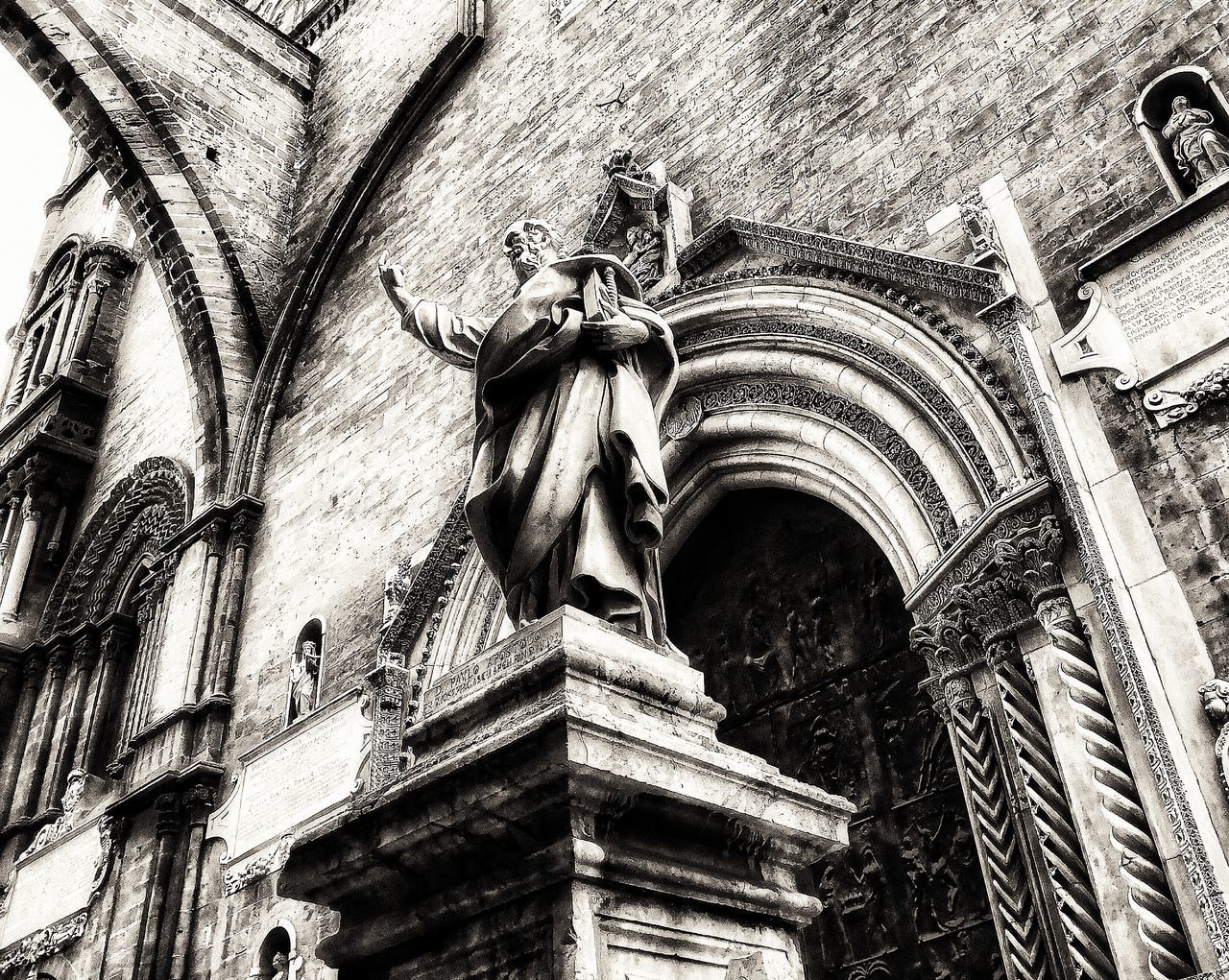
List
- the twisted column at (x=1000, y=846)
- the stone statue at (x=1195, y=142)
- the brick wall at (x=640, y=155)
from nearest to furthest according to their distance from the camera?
the twisted column at (x=1000, y=846) < the stone statue at (x=1195, y=142) < the brick wall at (x=640, y=155)

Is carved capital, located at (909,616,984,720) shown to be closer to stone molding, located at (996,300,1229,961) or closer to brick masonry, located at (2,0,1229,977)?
stone molding, located at (996,300,1229,961)

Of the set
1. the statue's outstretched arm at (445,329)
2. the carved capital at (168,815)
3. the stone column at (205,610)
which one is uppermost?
the stone column at (205,610)

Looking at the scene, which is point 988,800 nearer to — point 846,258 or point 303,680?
point 846,258

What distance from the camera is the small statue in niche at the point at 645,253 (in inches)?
277

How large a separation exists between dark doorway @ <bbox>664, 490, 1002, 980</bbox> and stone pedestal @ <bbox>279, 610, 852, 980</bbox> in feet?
7.20

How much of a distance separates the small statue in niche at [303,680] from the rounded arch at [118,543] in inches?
136

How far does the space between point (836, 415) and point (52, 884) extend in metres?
7.85

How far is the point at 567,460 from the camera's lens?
129 inches

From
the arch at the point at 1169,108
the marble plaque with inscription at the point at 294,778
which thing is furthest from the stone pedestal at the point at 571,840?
the marble plaque with inscription at the point at 294,778

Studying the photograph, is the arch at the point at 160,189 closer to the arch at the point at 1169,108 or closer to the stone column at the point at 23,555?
the stone column at the point at 23,555

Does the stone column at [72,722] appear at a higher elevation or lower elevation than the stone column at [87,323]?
lower

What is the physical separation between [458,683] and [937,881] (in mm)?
2801

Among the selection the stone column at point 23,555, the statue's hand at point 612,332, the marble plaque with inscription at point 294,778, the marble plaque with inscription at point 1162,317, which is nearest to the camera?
the statue's hand at point 612,332

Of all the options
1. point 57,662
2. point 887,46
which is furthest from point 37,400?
point 887,46
